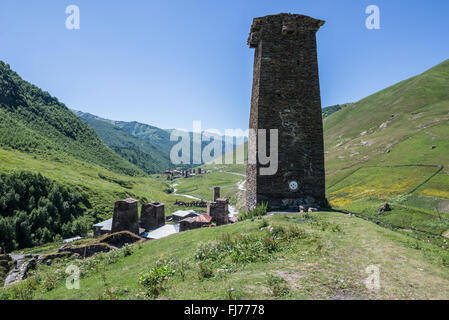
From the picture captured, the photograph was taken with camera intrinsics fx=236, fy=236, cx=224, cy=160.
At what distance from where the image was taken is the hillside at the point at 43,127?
101m

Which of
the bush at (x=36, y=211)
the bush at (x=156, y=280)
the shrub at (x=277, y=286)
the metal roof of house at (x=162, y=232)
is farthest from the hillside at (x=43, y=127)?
the shrub at (x=277, y=286)

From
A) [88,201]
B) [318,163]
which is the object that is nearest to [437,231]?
[318,163]

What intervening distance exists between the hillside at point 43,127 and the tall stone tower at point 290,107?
105 m

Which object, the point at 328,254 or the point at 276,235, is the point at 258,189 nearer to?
the point at 276,235

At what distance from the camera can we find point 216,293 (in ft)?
16.8

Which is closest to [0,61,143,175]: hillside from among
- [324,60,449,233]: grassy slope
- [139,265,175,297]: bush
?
[324,60,449,233]: grassy slope

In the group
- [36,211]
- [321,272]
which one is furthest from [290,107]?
[36,211]

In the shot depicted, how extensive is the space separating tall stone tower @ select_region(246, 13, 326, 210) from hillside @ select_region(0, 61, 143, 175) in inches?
4149

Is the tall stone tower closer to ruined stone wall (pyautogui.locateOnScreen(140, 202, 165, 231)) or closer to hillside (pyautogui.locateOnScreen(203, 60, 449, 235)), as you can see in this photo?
hillside (pyautogui.locateOnScreen(203, 60, 449, 235))

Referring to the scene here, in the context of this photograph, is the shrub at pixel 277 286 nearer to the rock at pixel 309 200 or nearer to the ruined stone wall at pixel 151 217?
the rock at pixel 309 200

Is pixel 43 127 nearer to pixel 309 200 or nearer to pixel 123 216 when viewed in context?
pixel 123 216
